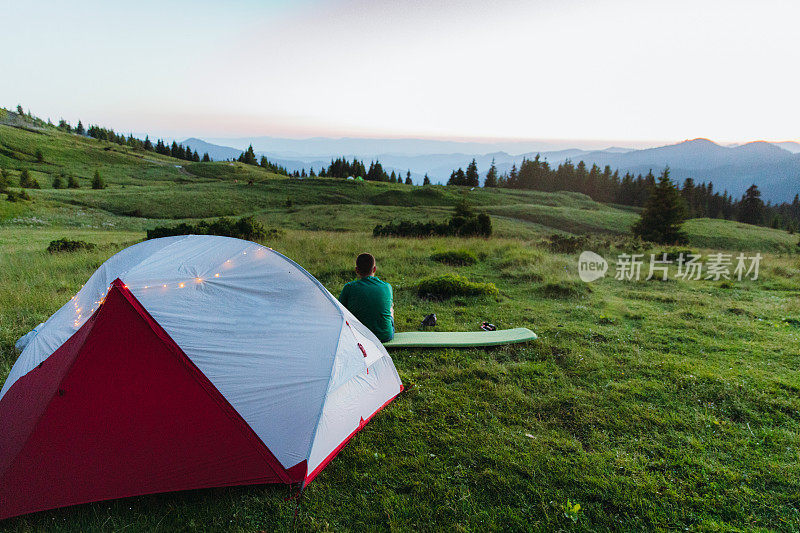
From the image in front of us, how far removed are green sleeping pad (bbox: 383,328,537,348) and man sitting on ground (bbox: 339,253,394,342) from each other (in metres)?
0.71

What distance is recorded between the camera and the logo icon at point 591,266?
43.8 feet

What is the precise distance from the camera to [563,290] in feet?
35.6

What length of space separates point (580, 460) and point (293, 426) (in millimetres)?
3040

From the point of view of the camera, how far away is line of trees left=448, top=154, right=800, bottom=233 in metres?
71.5

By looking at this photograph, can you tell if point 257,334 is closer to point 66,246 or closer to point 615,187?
point 66,246

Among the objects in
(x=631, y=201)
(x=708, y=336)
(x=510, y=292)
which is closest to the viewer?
(x=708, y=336)

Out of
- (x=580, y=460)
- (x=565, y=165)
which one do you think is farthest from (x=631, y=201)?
(x=580, y=460)

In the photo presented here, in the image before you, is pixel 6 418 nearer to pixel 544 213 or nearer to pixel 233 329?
pixel 233 329

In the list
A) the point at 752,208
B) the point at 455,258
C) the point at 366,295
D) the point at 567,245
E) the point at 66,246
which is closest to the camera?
the point at 366,295

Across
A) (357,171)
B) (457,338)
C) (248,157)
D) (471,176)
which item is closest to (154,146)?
(248,157)

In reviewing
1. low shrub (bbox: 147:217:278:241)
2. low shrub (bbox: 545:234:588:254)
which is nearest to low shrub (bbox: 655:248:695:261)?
low shrub (bbox: 545:234:588:254)

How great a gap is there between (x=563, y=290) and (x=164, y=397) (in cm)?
995

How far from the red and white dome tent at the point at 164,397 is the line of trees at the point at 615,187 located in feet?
249

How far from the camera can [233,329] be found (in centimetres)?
399
